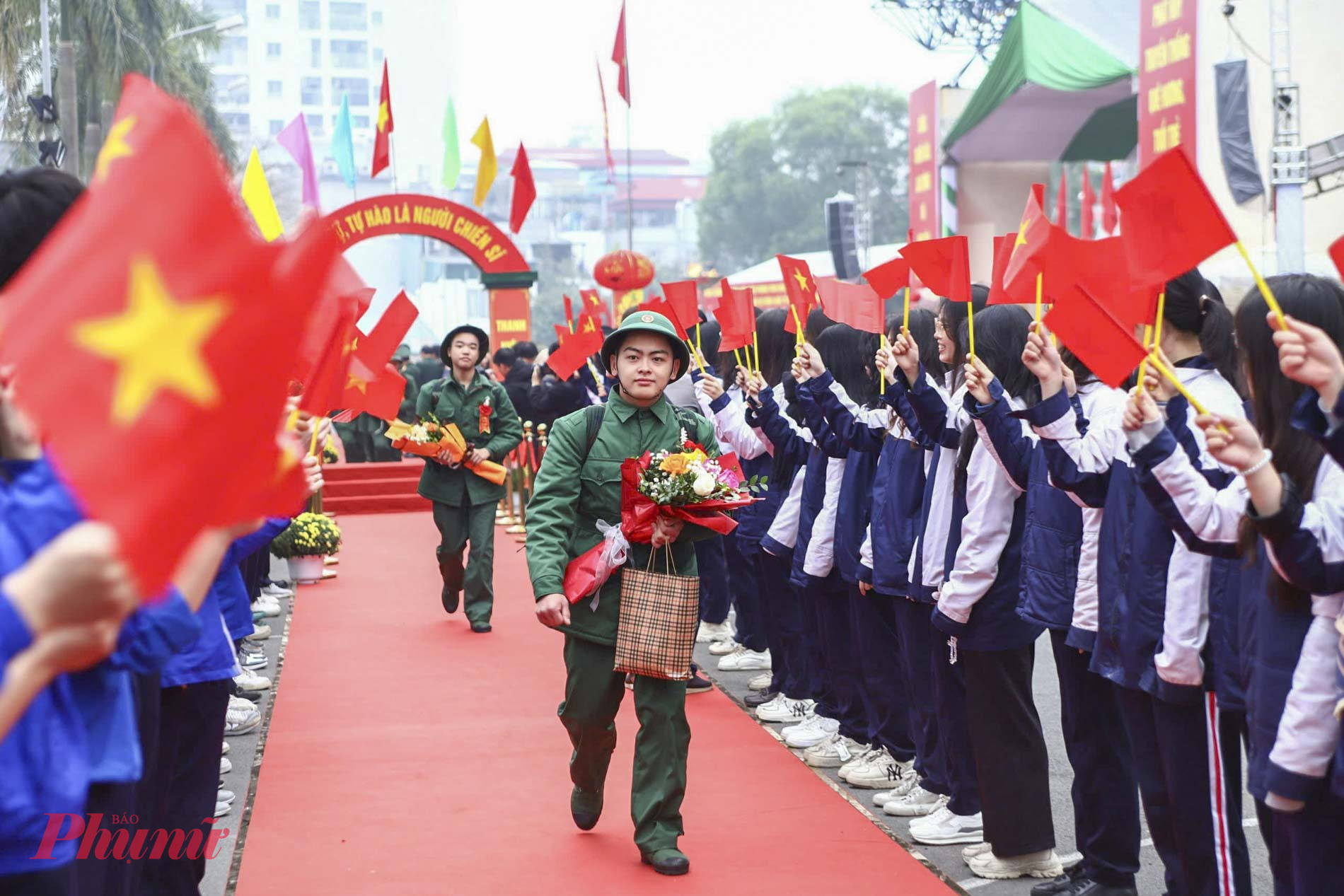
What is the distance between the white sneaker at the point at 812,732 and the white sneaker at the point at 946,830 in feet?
3.99

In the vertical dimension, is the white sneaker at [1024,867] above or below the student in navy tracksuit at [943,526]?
below

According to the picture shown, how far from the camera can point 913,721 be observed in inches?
212

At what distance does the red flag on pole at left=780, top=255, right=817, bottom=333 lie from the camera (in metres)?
6.29

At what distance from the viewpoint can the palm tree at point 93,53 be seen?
1888cm

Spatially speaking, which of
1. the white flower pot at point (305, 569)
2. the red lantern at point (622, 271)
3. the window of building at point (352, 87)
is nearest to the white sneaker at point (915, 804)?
the white flower pot at point (305, 569)

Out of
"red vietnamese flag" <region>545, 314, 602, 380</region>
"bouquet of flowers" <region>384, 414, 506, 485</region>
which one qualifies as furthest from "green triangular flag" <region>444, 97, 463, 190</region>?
"bouquet of flowers" <region>384, 414, 506, 485</region>

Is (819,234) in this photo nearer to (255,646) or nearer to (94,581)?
(255,646)

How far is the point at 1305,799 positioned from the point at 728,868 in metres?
2.32

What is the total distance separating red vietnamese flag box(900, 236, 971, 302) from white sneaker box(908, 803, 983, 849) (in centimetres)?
181

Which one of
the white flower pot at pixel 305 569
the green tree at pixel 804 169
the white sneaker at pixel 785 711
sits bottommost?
the white sneaker at pixel 785 711

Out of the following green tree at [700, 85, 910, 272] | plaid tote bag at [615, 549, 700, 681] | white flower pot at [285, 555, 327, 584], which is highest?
green tree at [700, 85, 910, 272]

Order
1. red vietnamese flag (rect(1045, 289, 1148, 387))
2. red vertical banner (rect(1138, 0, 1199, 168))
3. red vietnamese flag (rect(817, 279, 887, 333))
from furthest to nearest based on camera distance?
red vertical banner (rect(1138, 0, 1199, 168))
red vietnamese flag (rect(817, 279, 887, 333))
red vietnamese flag (rect(1045, 289, 1148, 387))

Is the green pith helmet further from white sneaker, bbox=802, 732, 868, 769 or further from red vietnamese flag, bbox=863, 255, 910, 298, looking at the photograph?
white sneaker, bbox=802, 732, 868, 769

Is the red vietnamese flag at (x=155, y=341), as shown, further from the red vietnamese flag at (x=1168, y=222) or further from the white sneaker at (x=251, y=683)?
the white sneaker at (x=251, y=683)
